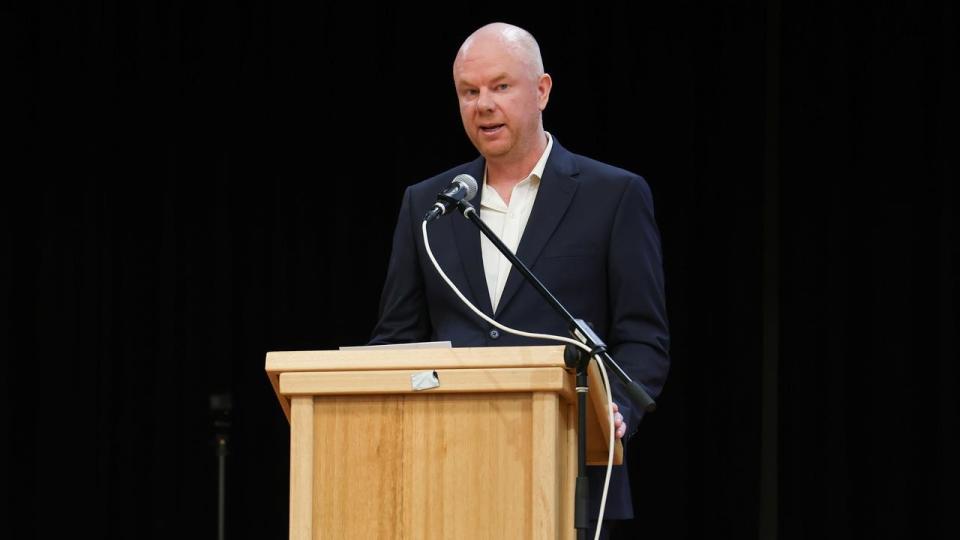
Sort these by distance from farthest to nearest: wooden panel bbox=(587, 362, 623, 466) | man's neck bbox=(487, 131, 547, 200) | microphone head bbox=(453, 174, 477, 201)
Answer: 1. man's neck bbox=(487, 131, 547, 200)
2. microphone head bbox=(453, 174, 477, 201)
3. wooden panel bbox=(587, 362, 623, 466)

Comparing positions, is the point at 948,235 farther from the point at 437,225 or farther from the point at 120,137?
the point at 120,137

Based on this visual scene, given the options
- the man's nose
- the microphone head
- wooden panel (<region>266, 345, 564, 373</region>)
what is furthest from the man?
wooden panel (<region>266, 345, 564, 373</region>)

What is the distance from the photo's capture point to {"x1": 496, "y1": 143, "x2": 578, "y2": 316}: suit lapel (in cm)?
258

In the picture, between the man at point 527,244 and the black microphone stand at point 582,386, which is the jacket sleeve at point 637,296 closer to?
the man at point 527,244

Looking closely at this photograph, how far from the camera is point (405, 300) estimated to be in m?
2.76

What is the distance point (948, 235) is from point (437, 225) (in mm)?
2310

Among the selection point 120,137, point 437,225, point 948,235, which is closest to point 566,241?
point 437,225

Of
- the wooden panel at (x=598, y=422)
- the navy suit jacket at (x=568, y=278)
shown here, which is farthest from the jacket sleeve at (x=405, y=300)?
the wooden panel at (x=598, y=422)

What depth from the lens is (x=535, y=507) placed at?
76.3 inches

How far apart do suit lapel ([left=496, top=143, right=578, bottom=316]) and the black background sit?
1902mm

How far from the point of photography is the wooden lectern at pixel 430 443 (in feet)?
6.41

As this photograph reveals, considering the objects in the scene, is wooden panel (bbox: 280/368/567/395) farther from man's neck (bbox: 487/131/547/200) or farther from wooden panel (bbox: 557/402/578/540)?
man's neck (bbox: 487/131/547/200)

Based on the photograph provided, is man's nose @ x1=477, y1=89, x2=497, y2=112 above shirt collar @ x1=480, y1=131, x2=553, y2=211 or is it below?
above

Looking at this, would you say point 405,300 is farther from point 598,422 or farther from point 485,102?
point 598,422
